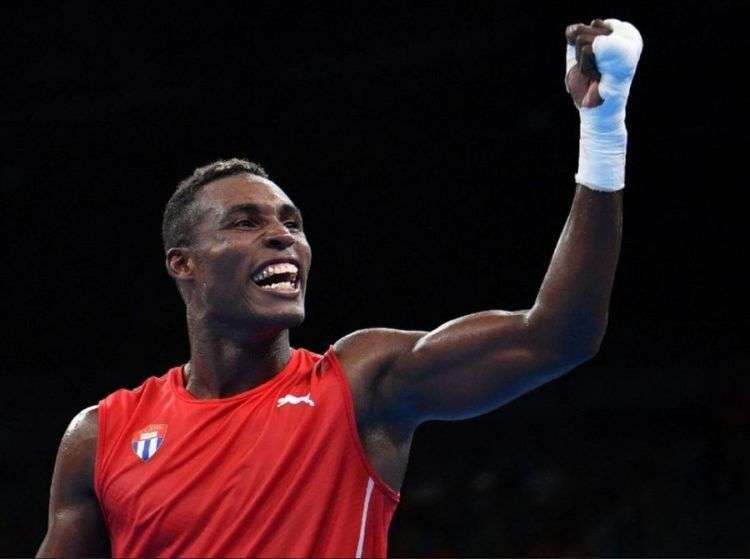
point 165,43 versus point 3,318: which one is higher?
point 165,43

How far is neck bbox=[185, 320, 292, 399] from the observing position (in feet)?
9.12

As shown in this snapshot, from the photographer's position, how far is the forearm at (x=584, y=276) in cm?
220

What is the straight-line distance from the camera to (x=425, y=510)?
7.35 meters

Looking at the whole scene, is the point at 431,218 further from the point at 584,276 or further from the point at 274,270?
the point at 584,276

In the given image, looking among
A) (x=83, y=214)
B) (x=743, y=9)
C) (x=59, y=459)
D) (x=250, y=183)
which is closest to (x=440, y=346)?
(x=250, y=183)

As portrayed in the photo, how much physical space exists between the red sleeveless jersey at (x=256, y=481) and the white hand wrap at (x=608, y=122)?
0.75 meters

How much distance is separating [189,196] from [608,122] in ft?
3.93

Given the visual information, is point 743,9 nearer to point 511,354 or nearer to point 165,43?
point 165,43

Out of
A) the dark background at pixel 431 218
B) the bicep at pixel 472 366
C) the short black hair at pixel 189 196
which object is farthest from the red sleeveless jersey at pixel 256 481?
the dark background at pixel 431 218

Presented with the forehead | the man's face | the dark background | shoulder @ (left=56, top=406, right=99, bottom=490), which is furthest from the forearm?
the dark background

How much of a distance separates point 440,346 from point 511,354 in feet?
0.59

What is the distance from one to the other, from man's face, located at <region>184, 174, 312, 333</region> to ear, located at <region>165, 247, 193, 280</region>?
3 centimetres

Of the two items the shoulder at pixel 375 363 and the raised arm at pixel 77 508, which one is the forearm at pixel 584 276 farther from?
the raised arm at pixel 77 508

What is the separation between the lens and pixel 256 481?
2.49 meters
